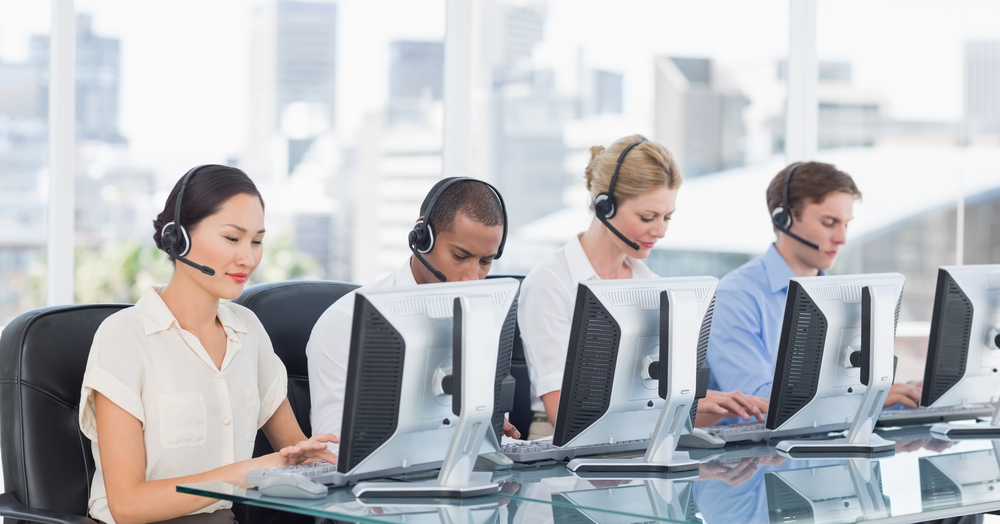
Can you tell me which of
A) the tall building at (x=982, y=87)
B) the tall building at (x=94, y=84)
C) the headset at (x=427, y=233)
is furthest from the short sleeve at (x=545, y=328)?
the tall building at (x=982, y=87)

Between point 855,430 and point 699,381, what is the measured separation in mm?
468

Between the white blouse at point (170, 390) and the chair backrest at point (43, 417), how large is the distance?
2.8 inches

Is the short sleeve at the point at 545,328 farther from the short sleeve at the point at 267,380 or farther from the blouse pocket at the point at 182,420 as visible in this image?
the blouse pocket at the point at 182,420

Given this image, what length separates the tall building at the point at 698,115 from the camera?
4266 mm

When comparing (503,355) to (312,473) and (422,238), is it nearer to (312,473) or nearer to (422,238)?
(312,473)

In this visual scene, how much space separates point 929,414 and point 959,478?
0.63 m

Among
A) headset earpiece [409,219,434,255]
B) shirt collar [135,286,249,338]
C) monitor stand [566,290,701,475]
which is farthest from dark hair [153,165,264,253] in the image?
monitor stand [566,290,701,475]

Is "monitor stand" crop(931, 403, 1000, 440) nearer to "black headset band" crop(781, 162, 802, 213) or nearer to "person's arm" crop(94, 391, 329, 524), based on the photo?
"black headset band" crop(781, 162, 802, 213)

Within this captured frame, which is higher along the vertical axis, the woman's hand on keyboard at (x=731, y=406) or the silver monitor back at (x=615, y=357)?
the silver monitor back at (x=615, y=357)

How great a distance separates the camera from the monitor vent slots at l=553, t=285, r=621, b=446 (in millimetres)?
1825

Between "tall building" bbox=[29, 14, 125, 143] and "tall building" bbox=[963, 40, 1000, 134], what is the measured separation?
375cm

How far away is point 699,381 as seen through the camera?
1.94 meters

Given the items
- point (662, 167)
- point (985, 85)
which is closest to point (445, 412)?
point (662, 167)

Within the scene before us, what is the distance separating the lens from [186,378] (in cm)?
192
